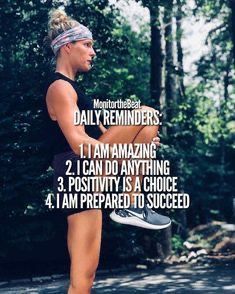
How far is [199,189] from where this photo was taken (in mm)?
18156

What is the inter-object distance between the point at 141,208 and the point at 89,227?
38 cm

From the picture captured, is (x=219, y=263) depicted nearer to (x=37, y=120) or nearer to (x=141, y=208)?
(x=37, y=120)

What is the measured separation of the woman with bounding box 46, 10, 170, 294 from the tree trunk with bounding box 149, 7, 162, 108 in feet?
20.5

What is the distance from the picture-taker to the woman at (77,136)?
8.71 feet

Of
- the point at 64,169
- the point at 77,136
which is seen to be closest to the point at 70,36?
the point at 77,136

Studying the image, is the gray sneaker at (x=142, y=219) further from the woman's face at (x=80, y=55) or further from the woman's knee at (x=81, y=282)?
the woman's face at (x=80, y=55)

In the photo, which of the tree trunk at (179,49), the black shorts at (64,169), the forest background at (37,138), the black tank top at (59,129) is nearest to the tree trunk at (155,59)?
the forest background at (37,138)

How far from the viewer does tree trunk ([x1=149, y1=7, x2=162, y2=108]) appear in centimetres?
929

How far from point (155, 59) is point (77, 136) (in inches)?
288

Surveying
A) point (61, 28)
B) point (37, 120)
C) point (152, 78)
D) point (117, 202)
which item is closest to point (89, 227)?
point (117, 202)

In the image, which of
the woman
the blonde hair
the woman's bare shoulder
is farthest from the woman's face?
the woman's bare shoulder

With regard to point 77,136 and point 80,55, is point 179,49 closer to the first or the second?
point 80,55

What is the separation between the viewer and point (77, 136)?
8.65 ft

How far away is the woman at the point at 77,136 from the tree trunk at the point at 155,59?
20.5 ft
